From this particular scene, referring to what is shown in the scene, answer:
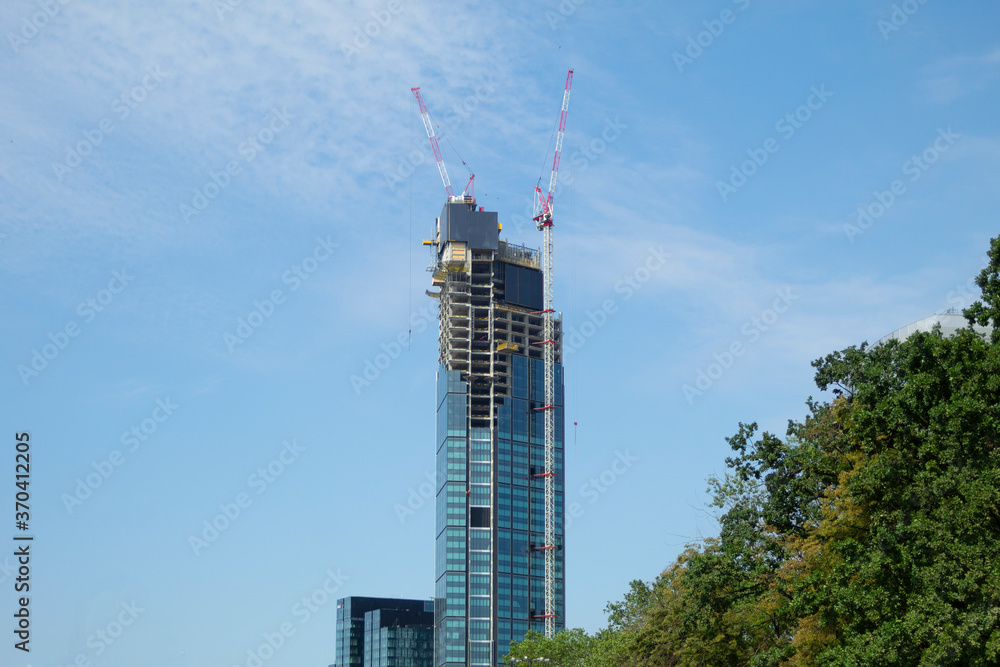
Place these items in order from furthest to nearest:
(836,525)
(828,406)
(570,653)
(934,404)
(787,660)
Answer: (570,653), (828,406), (787,660), (836,525), (934,404)

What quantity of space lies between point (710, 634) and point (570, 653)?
56.9 m

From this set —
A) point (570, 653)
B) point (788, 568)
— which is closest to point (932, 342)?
point (788, 568)

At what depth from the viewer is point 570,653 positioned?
377ft

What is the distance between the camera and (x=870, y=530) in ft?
155

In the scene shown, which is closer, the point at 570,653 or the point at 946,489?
the point at 946,489

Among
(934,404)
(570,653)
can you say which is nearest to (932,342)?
(934,404)

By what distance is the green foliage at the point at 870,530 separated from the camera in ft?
139

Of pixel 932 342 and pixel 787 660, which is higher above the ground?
pixel 932 342

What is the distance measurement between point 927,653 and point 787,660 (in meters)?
12.3

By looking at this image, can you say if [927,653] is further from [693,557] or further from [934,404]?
[693,557]

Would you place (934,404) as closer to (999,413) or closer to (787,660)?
(999,413)

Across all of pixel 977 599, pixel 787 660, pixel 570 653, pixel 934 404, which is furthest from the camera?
pixel 570 653

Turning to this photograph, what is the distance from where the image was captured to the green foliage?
139 ft

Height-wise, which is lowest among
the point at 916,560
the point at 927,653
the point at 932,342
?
the point at 927,653
